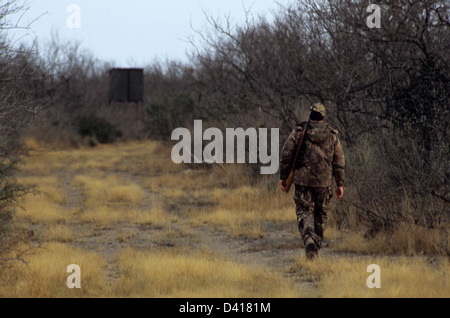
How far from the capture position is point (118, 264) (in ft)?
26.4

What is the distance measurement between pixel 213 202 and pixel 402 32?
22.1 feet

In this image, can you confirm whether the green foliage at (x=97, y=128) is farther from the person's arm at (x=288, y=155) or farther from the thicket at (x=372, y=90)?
the person's arm at (x=288, y=155)

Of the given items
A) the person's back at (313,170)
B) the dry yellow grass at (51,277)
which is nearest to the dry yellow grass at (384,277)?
the person's back at (313,170)

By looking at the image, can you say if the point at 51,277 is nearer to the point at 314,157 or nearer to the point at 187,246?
the point at 187,246

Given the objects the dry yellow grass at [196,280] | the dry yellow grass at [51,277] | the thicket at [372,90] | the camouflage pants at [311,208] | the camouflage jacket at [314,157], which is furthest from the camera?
the thicket at [372,90]

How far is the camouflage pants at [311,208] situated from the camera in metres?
7.62

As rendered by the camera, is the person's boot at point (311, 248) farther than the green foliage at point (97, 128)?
No

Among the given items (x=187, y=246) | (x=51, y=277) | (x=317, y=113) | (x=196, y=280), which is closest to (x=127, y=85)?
(x=187, y=246)

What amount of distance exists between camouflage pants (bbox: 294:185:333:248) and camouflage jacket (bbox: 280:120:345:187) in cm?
14

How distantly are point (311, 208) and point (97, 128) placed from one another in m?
32.3

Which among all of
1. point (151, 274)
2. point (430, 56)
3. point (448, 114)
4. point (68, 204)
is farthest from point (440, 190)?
point (68, 204)

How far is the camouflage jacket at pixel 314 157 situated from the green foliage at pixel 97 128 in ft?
104

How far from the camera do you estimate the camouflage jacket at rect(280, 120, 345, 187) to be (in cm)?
752

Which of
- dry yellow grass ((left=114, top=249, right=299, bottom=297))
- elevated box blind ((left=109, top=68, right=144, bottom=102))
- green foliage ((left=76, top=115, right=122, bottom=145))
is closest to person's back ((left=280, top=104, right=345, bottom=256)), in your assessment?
dry yellow grass ((left=114, top=249, right=299, bottom=297))
